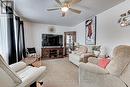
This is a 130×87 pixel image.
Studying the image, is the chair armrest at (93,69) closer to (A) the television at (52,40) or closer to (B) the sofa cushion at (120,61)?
(B) the sofa cushion at (120,61)

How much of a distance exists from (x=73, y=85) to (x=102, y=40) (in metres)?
3.05

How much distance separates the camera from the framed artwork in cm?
630

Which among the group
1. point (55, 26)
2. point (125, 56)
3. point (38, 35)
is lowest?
point (125, 56)

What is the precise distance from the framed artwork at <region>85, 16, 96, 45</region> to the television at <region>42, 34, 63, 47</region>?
7.48 feet

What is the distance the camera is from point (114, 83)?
231 centimetres

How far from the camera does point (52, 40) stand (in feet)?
28.2

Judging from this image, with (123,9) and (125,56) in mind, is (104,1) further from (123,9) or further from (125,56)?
(125,56)

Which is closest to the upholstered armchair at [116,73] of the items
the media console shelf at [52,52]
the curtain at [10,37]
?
the curtain at [10,37]

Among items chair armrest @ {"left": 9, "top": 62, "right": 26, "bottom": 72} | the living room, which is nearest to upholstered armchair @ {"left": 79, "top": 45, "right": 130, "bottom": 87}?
the living room

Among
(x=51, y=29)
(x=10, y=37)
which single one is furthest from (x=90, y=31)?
(x=10, y=37)

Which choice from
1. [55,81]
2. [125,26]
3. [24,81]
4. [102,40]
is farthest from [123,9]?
[24,81]

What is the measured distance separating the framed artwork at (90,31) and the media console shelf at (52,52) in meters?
2.30

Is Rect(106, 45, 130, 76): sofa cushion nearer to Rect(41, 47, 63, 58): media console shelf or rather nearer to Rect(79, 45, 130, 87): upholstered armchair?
Rect(79, 45, 130, 87): upholstered armchair

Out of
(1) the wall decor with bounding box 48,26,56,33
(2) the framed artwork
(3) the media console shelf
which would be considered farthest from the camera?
(1) the wall decor with bounding box 48,26,56,33
